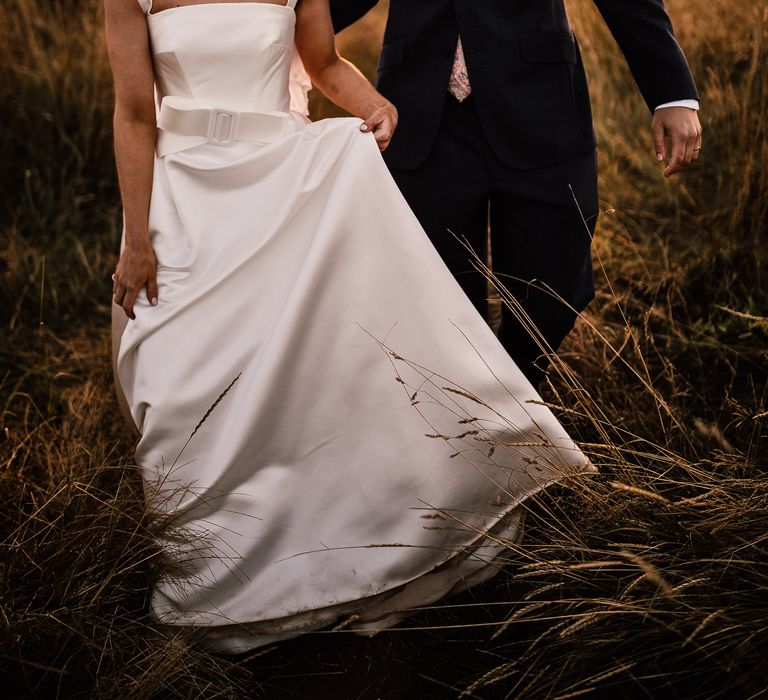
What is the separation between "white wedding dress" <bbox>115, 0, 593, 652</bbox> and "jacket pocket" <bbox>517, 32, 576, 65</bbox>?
574 mm

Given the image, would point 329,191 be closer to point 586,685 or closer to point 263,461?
point 263,461

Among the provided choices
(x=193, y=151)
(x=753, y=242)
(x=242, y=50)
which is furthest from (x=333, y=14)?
(x=753, y=242)

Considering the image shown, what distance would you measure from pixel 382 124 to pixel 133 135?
0.67 meters

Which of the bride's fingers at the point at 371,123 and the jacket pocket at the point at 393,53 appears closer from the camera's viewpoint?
the bride's fingers at the point at 371,123

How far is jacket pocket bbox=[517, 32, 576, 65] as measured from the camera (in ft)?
7.18

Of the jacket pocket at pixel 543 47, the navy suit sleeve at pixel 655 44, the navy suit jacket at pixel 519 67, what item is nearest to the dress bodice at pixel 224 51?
the navy suit jacket at pixel 519 67

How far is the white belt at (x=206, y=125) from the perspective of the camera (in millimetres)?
2062

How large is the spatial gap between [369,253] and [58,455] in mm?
1311

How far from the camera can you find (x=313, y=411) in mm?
1975

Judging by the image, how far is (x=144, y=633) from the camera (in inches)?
78.4

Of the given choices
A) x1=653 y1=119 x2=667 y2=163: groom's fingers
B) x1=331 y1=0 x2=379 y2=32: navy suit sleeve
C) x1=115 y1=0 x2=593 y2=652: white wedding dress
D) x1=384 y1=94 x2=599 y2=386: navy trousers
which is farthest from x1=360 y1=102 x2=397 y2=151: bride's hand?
x1=653 y1=119 x2=667 y2=163: groom's fingers

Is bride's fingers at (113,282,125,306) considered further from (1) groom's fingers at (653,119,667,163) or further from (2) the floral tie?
(1) groom's fingers at (653,119,667,163)

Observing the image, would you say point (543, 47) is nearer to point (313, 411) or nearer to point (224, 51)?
point (224, 51)

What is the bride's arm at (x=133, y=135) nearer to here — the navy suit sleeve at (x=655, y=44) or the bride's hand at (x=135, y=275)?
the bride's hand at (x=135, y=275)
